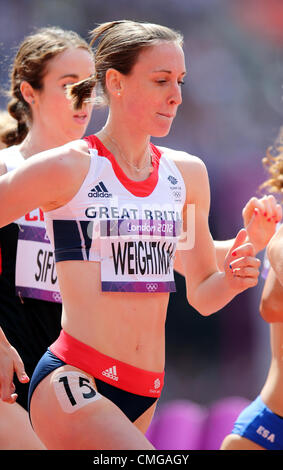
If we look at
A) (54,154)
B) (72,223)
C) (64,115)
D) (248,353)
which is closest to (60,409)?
(72,223)

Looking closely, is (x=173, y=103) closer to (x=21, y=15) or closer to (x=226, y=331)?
(x=226, y=331)

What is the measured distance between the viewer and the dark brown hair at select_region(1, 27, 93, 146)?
4.02 meters

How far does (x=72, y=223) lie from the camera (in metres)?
2.71

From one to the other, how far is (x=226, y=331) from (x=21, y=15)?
3786 millimetres

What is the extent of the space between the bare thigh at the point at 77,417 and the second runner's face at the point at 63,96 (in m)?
1.63

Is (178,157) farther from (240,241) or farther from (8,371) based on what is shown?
(8,371)

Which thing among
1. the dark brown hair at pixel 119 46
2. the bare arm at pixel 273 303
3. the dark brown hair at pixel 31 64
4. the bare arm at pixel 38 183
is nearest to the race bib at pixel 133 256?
the bare arm at pixel 38 183

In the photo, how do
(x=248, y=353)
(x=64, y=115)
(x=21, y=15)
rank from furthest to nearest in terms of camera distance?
(x=21, y=15) → (x=248, y=353) → (x=64, y=115)

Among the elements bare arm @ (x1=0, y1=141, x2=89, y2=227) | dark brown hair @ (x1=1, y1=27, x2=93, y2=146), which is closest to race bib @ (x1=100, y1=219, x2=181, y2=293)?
bare arm @ (x1=0, y1=141, x2=89, y2=227)

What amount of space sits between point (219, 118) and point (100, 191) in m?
5.52

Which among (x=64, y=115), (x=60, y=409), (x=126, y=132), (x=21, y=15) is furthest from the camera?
(x=21, y=15)

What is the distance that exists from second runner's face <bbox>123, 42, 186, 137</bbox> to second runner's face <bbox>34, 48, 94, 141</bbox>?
3.32 feet

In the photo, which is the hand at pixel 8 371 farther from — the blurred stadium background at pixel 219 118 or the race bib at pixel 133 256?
the blurred stadium background at pixel 219 118

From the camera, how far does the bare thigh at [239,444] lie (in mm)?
3488
